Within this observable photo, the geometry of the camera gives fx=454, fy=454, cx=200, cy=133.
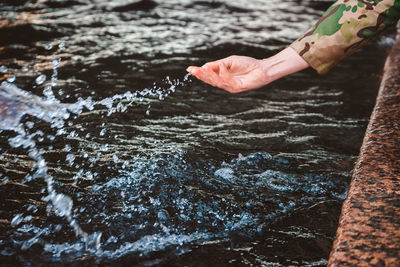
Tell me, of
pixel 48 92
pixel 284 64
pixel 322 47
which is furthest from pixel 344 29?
pixel 48 92

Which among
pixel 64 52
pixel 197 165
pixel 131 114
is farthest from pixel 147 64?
pixel 197 165

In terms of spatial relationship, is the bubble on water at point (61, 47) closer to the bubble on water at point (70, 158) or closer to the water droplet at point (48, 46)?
the water droplet at point (48, 46)

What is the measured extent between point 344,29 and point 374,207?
852 millimetres

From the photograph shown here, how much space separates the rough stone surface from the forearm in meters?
0.64

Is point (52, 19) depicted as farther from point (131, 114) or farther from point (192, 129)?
point (192, 129)

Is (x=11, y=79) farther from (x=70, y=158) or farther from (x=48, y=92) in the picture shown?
(x=70, y=158)

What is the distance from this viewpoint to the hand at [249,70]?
7.77 ft

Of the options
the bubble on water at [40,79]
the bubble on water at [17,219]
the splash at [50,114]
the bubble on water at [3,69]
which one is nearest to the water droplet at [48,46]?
the splash at [50,114]

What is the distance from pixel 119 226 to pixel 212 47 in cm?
456

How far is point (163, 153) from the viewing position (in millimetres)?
3348

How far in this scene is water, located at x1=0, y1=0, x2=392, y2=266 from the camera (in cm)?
241

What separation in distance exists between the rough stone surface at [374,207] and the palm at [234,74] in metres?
0.73

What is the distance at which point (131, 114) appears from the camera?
14.1 feet

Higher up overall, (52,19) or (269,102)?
(52,19)
